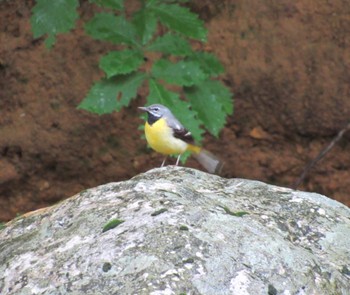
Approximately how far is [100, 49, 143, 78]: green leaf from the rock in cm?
116

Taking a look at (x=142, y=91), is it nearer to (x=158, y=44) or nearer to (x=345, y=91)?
(x=345, y=91)

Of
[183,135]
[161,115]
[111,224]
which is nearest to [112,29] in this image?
[161,115]

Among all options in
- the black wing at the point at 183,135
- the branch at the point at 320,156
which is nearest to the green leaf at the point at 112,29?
the black wing at the point at 183,135

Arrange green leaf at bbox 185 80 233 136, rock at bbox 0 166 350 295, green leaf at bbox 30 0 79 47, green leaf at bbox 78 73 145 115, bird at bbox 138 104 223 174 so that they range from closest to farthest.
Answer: rock at bbox 0 166 350 295, green leaf at bbox 30 0 79 47, green leaf at bbox 78 73 145 115, green leaf at bbox 185 80 233 136, bird at bbox 138 104 223 174

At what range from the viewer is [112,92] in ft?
20.3

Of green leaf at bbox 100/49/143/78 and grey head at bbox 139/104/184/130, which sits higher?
green leaf at bbox 100/49/143/78

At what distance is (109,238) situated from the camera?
4.34 metres

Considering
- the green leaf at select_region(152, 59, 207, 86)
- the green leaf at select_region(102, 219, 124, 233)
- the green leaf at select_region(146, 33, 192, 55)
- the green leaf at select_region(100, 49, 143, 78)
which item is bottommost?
the green leaf at select_region(152, 59, 207, 86)

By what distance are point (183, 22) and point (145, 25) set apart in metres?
0.30

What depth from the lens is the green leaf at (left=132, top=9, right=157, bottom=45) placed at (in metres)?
6.22

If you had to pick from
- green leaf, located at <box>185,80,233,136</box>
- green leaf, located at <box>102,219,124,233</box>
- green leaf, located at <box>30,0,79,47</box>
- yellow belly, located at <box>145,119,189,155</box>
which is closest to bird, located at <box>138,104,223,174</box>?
yellow belly, located at <box>145,119,189,155</box>

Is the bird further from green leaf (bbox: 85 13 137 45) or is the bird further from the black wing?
green leaf (bbox: 85 13 137 45)

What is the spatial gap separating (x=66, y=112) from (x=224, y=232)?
14.6 feet

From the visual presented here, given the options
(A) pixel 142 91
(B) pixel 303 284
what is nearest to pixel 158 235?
(B) pixel 303 284
